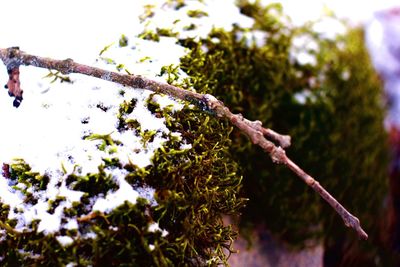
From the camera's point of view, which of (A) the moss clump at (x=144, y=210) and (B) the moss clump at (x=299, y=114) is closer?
(A) the moss clump at (x=144, y=210)

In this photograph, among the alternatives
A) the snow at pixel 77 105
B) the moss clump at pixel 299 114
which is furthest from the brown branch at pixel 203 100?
the moss clump at pixel 299 114

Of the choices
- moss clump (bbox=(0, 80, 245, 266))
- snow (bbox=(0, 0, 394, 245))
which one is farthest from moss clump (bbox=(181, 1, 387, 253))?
moss clump (bbox=(0, 80, 245, 266))

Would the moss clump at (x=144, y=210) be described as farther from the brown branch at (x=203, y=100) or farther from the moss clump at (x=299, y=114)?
the moss clump at (x=299, y=114)

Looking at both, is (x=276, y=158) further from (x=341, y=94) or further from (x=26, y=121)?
(x=341, y=94)

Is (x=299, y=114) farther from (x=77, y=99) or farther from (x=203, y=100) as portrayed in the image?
(x=77, y=99)

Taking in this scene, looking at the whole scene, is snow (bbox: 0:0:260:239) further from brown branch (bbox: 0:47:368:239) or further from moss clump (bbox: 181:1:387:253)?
moss clump (bbox: 181:1:387:253)

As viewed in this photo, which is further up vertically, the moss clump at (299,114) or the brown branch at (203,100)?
the brown branch at (203,100)

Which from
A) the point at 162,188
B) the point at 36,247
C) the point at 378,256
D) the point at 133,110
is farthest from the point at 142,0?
the point at 378,256
